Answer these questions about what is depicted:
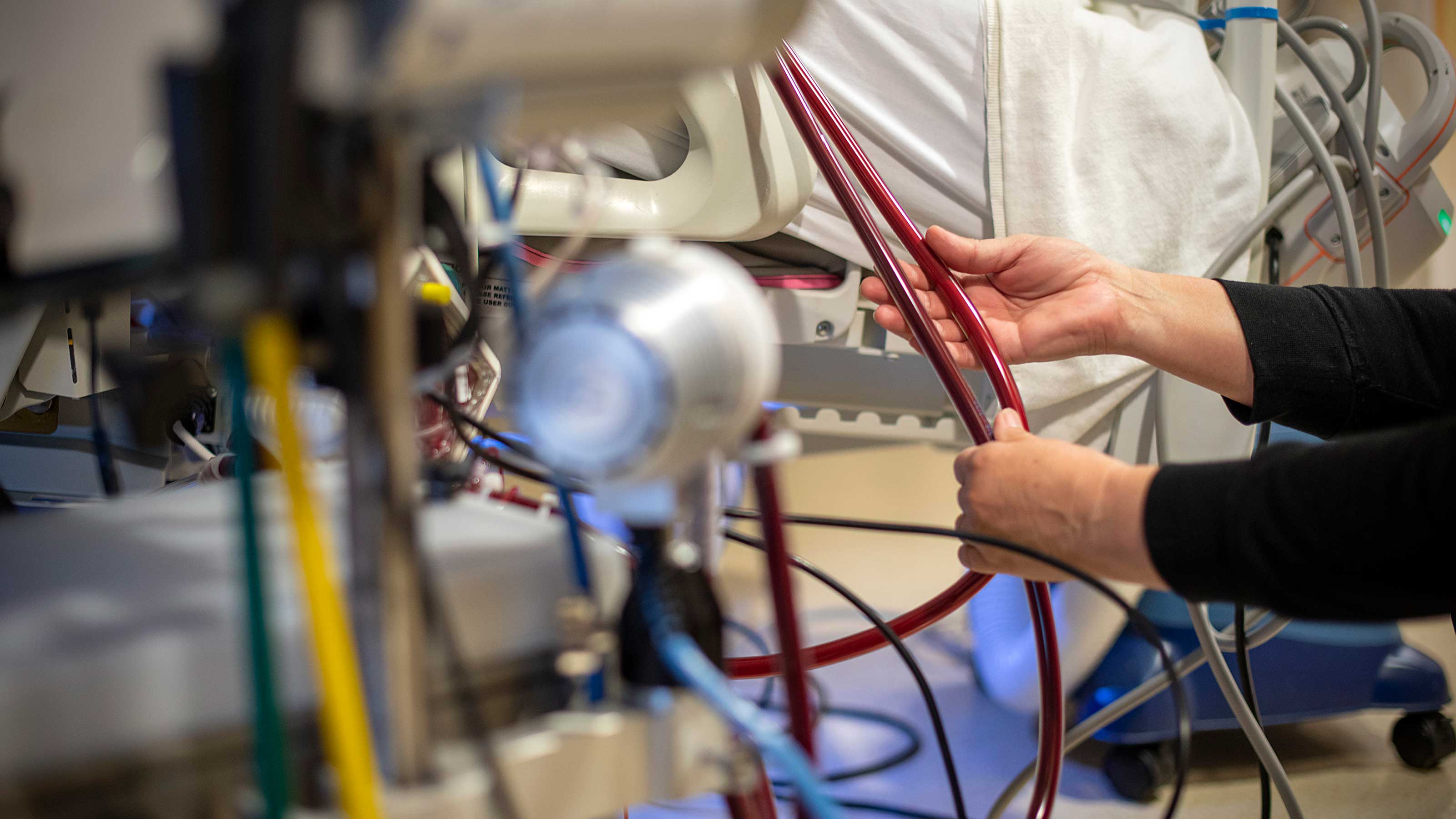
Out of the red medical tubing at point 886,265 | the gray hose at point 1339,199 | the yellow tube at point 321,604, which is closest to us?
the yellow tube at point 321,604

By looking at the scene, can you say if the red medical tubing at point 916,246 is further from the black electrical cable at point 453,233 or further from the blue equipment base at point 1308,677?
the blue equipment base at point 1308,677

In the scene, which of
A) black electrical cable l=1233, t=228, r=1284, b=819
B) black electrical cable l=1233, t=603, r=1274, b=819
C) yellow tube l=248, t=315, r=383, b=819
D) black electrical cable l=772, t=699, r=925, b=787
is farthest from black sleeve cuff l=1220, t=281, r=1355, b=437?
yellow tube l=248, t=315, r=383, b=819

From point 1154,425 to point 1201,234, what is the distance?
9.7 inches

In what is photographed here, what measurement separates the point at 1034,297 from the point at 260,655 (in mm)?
779

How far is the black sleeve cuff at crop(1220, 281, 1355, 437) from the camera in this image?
2.56 ft

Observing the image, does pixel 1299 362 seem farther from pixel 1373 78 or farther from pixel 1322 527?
pixel 1373 78

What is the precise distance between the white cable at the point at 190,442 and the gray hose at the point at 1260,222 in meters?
1.09

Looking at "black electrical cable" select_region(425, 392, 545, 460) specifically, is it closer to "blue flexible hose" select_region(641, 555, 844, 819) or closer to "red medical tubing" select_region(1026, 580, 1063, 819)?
"blue flexible hose" select_region(641, 555, 844, 819)

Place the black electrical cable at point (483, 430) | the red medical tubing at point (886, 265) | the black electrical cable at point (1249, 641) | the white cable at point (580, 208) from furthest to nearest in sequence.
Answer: the black electrical cable at point (1249, 641), the red medical tubing at point (886, 265), the black electrical cable at point (483, 430), the white cable at point (580, 208)

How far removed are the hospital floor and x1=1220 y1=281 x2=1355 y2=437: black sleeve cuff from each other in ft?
1.63

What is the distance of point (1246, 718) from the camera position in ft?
2.62

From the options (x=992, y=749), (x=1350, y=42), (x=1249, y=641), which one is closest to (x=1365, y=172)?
(x=1350, y=42)

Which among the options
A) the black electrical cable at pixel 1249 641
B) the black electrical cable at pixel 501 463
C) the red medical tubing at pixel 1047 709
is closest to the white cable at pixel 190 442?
the black electrical cable at pixel 501 463

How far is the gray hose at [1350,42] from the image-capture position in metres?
1.22
